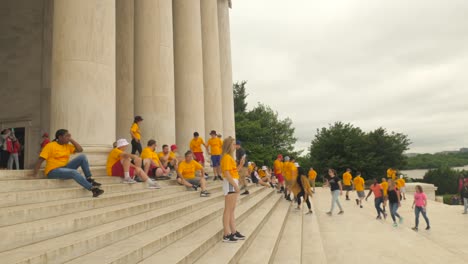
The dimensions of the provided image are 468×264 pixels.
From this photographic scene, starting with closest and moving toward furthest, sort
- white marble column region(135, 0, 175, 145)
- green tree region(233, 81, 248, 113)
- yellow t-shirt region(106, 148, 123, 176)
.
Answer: yellow t-shirt region(106, 148, 123, 176) → white marble column region(135, 0, 175, 145) → green tree region(233, 81, 248, 113)

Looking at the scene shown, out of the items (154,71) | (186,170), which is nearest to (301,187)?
(186,170)

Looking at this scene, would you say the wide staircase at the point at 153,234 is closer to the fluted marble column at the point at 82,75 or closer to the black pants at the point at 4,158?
the fluted marble column at the point at 82,75

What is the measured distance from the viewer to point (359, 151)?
76500 millimetres

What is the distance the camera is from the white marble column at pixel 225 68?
3389 cm

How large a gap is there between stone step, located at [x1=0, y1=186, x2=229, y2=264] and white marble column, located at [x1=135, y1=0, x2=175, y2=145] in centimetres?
965

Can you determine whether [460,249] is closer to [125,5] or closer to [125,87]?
[125,87]

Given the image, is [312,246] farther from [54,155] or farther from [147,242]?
[54,155]

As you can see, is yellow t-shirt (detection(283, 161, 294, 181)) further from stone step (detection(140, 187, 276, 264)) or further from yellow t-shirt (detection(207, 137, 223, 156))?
stone step (detection(140, 187, 276, 264))

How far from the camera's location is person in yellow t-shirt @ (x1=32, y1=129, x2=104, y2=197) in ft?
29.2

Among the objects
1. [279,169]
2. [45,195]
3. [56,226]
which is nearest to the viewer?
[56,226]

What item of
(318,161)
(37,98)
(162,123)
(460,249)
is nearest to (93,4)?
(162,123)

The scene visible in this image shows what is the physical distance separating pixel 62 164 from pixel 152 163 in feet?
17.9

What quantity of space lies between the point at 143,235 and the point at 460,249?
1296 cm

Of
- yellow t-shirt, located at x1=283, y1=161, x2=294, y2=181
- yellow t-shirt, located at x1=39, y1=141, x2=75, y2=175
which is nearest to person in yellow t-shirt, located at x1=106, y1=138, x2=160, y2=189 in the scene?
yellow t-shirt, located at x1=39, y1=141, x2=75, y2=175
